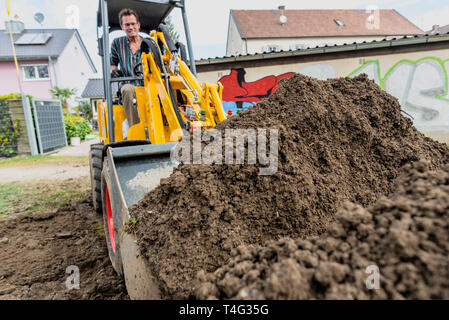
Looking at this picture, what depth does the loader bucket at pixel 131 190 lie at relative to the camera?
1.64 metres

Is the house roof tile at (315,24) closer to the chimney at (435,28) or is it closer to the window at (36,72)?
the chimney at (435,28)

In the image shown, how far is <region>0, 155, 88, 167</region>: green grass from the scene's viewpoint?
903 cm

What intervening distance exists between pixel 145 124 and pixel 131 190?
1245 millimetres

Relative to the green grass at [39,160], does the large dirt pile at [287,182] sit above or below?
above

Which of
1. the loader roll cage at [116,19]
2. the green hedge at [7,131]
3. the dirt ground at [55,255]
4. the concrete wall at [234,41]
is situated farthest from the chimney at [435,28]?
the dirt ground at [55,255]

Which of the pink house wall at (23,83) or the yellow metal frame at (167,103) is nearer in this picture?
the yellow metal frame at (167,103)

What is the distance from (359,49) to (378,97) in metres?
7.17

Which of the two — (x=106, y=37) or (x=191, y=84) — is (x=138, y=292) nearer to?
(x=191, y=84)

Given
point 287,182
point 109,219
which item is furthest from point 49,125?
point 287,182

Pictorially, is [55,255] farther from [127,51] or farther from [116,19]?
[116,19]

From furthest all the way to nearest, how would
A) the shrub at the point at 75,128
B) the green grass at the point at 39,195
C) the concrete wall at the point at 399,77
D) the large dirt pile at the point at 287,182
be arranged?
the shrub at the point at 75,128
the concrete wall at the point at 399,77
the green grass at the point at 39,195
the large dirt pile at the point at 287,182

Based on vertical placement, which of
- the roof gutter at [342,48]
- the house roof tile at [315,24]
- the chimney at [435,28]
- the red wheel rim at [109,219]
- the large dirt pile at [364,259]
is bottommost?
the red wheel rim at [109,219]

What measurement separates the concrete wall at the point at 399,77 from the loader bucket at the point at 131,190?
22.0ft
